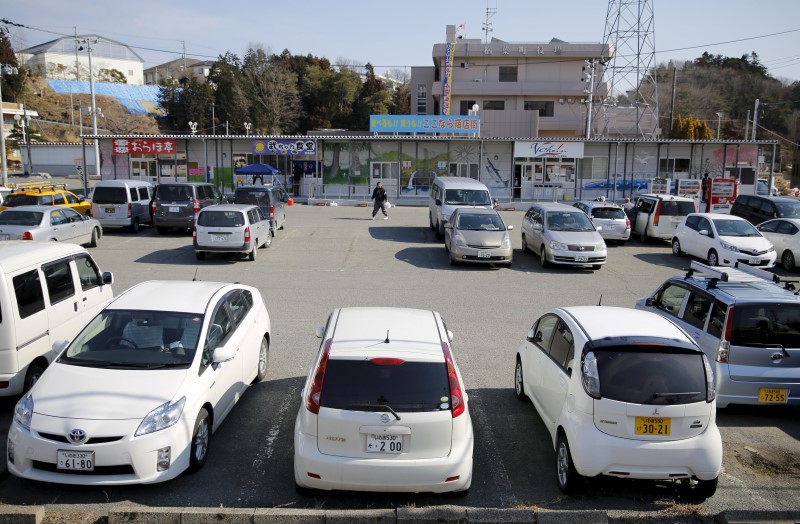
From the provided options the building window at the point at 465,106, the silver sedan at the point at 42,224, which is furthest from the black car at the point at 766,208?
the building window at the point at 465,106

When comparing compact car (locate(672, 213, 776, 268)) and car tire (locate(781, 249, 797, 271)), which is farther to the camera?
car tire (locate(781, 249, 797, 271))

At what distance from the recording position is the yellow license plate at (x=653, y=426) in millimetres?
5758

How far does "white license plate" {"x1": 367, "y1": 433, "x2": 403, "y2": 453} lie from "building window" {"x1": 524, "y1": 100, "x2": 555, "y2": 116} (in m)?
60.4

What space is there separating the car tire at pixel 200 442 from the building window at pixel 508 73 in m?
60.2

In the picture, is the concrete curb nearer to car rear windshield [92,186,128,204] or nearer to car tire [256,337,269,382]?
car tire [256,337,269,382]

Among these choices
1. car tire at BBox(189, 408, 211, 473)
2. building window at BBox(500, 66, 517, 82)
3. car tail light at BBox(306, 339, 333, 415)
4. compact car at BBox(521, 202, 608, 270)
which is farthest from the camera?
building window at BBox(500, 66, 517, 82)

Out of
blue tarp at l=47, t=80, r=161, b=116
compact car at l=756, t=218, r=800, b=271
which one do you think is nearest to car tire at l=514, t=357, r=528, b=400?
compact car at l=756, t=218, r=800, b=271

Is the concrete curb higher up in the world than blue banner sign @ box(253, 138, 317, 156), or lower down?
lower down

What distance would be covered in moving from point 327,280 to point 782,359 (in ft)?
37.3

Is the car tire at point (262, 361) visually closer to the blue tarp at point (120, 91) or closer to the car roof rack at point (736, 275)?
the car roof rack at point (736, 275)

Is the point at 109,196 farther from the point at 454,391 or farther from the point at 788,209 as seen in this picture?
the point at 788,209

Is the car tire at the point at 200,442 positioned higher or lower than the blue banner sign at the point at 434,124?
lower

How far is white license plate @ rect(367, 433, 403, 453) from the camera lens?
5.46m

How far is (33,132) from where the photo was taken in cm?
8275
